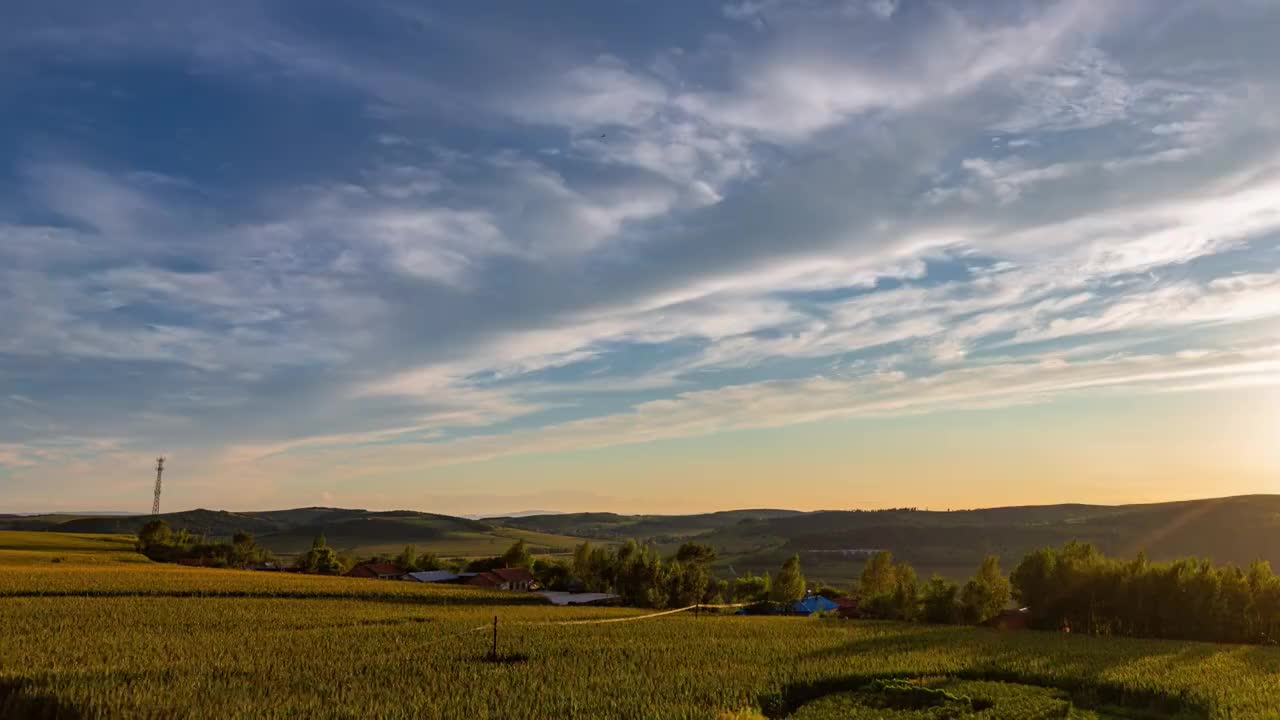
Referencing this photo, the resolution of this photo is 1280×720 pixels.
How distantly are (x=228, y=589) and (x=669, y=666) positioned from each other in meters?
55.8

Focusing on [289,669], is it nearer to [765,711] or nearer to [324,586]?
[765,711]

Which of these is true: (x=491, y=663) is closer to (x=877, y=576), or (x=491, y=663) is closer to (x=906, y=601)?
(x=906, y=601)

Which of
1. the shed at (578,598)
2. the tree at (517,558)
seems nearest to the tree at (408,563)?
the tree at (517,558)

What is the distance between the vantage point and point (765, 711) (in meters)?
34.0

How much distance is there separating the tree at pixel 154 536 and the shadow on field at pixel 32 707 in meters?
150

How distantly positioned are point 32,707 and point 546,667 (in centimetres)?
2031

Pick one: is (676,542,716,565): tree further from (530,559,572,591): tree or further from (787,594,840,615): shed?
(787,594,840,615): shed

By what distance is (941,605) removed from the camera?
8406 cm

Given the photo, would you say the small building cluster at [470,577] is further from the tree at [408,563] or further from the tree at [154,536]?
the tree at [154,536]

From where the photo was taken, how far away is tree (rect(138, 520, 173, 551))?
16050 centimetres

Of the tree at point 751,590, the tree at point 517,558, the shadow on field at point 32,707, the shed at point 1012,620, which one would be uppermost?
the shadow on field at point 32,707

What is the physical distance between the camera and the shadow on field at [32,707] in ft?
89.8

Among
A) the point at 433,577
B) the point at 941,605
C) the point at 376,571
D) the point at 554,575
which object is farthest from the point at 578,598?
the point at 376,571

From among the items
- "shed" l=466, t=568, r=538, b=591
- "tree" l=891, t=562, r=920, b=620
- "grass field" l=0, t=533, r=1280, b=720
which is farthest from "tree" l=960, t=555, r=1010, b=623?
"shed" l=466, t=568, r=538, b=591
